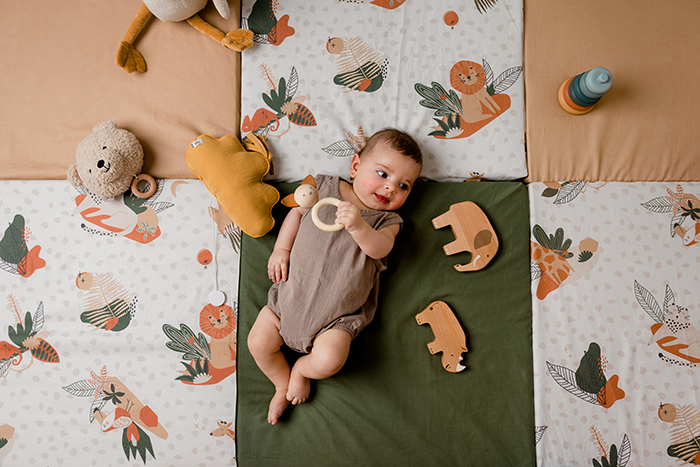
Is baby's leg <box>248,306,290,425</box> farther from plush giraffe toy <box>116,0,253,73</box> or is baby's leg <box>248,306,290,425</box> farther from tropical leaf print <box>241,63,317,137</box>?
plush giraffe toy <box>116,0,253,73</box>

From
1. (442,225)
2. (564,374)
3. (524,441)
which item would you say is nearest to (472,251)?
(442,225)

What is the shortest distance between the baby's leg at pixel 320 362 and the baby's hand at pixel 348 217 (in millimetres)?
315

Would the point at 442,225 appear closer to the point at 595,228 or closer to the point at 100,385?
the point at 595,228

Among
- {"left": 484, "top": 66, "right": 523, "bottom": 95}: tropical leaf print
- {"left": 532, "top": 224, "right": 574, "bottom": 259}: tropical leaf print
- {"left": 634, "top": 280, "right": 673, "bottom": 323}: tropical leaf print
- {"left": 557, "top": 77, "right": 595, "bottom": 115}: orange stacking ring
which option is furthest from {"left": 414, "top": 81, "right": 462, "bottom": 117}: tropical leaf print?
{"left": 634, "top": 280, "right": 673, "bottom": 323}: tropical leaf print

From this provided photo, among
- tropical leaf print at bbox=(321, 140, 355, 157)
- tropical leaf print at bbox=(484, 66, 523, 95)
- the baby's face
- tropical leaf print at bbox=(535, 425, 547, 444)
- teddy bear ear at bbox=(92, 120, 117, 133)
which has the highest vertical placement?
tropical leaf print at bbox=(484, 66, 523, 95)

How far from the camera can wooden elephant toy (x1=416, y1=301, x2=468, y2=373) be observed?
119 cm

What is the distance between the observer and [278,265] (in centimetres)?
118

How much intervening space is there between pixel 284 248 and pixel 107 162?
580mm

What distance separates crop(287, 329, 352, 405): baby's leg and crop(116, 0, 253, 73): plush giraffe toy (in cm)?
96

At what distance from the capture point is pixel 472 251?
48.4 inches

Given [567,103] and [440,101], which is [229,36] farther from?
[567,103]

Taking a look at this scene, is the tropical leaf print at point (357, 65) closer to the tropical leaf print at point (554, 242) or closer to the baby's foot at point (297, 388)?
the tropical leaf print at point (554, 242)

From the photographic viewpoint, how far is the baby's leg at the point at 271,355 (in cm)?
114

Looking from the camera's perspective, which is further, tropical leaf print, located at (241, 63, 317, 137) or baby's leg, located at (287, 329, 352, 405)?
tropical leaf print, located at (241, 63, 317, 137)
